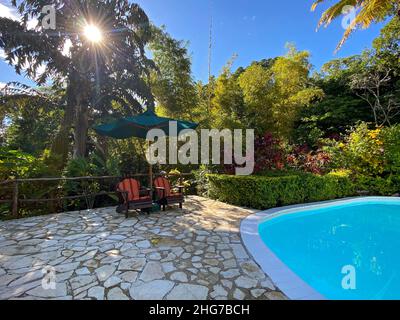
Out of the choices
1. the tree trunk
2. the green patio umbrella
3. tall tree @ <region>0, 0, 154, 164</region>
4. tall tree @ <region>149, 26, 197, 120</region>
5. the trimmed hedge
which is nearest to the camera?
the green patio umbrella

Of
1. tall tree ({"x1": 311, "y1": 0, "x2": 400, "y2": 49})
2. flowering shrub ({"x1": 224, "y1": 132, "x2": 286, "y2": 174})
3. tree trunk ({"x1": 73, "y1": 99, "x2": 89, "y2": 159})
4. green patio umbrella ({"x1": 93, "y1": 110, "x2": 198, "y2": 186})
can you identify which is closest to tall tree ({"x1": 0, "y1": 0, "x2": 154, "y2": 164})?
tree trunk ({"x1": 73, "y1": 99, "x2": 89, "y2": 159})

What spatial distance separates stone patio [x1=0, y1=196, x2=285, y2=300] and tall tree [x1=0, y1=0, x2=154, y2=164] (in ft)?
17.0

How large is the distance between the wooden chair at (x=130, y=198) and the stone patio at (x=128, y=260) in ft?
1.05

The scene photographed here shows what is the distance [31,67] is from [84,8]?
329cm

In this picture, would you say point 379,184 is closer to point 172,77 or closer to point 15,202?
point 172,77

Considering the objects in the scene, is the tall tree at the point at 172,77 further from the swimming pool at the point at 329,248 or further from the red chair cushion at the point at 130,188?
the swimming pool at the point at 329,248

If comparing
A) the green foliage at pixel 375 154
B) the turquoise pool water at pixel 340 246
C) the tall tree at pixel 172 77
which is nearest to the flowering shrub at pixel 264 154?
the turquoise pool water at pixel 340 246

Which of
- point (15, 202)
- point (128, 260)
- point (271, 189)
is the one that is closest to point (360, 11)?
point (271, 189)

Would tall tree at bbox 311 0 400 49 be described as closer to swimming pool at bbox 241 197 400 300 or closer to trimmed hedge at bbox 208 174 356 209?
trimmed hedge at bbox 208 174 356 209

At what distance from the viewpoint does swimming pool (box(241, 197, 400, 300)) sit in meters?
3.11

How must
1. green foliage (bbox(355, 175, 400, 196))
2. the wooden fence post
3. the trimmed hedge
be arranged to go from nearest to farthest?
the wooden fence post < the trimmed hedge < green foliage (bbox(355, 175, 400, 196))

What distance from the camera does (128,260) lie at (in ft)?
11.1
